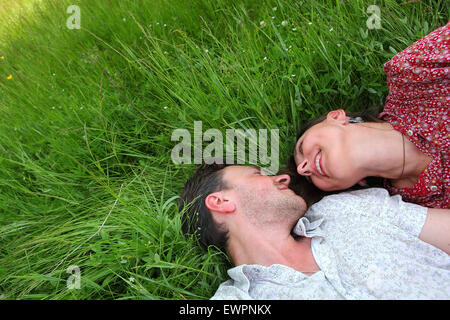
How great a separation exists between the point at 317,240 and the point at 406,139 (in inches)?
32.4

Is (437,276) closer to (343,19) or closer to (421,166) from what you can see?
(421,166)

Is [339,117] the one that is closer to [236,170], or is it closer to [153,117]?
[236,170]

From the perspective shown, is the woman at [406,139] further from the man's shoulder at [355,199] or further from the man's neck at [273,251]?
the man's neck at [273,251]

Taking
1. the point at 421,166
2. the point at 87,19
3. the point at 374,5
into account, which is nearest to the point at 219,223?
the point at 421,166

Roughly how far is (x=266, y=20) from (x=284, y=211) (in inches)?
62.2

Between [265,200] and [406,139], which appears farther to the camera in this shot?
[406,139]

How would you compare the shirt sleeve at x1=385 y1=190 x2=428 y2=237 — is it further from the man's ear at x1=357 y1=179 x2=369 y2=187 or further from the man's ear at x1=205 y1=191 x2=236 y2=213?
the man's ear at x1=205 y1=191 x2=236 y2=213

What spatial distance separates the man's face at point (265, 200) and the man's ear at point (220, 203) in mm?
39

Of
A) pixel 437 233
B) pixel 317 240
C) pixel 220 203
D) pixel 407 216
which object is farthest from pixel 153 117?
pixel 437 233

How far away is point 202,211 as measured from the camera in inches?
80.8

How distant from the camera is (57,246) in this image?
6.80ft

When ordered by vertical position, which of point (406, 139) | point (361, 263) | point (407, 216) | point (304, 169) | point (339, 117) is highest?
point (339, 117)

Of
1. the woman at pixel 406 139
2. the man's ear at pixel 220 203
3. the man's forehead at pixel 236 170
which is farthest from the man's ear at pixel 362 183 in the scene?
the man's ear at pixel 220 203
